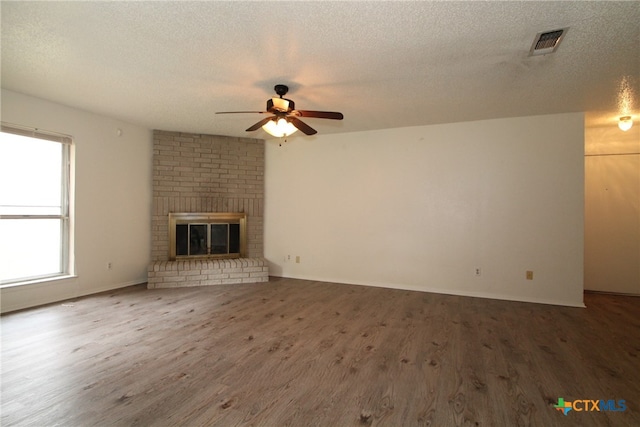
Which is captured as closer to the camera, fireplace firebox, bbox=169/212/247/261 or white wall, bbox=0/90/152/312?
white wall, bbox=0/90/152/312

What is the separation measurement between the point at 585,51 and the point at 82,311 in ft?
18.7

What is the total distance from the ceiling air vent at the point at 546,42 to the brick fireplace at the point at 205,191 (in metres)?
4.30

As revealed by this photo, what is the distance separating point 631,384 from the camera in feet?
6.80

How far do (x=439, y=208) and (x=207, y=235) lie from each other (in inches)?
159

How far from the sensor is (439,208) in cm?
450

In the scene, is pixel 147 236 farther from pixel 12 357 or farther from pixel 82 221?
pixel 12 357

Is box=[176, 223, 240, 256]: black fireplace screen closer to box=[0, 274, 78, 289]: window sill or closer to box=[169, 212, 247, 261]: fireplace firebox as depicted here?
box=[169, 212, 247, 261]: fireplace firebox

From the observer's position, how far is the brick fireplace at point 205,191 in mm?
4828

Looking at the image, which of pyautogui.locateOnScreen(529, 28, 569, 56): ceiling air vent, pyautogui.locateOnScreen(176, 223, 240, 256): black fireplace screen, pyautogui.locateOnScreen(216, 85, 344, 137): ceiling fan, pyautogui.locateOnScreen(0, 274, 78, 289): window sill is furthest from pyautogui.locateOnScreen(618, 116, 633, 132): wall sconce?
pyautogui.locateOnScreen(0, 274, 78, 289): window sill

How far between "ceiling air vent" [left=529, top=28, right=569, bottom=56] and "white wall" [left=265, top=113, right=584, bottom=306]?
2.00 meters

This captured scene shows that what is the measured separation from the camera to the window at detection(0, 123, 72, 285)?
3.44m

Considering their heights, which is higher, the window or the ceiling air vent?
the ceiling air vent

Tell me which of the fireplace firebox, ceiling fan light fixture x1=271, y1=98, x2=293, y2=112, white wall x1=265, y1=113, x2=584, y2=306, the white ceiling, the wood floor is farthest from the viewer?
the fireplace firebox

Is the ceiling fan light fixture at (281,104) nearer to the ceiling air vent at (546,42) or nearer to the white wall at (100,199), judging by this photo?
the ceiling air vent at (546,42)
